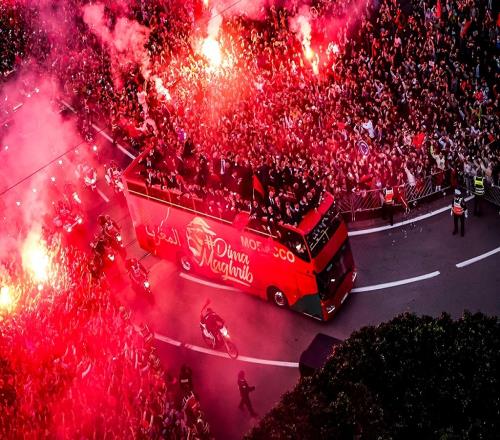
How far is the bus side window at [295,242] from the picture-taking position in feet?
51.5

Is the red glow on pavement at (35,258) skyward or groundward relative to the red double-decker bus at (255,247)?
skyward

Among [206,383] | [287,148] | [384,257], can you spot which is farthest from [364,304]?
[287,148]

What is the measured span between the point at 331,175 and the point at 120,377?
874 centimetres

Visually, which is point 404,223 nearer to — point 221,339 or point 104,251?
point 221,339

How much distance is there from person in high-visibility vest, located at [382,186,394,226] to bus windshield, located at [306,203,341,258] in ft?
10.8

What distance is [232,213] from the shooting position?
16984 millimetres

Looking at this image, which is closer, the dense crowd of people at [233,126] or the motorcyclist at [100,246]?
the dense crowd of people at [233,126]

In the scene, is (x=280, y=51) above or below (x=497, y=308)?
above

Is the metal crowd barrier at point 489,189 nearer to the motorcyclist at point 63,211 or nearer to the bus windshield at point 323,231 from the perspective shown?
the bus windshield at point 323,231

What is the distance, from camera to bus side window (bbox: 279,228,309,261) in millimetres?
15695

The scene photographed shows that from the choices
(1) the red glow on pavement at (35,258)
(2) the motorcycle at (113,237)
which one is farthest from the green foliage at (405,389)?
(2) the motorcycle at (113,237)

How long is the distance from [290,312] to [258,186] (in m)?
3.54

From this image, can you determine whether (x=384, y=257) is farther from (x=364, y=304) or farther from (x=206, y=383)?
(x=206, y=383)

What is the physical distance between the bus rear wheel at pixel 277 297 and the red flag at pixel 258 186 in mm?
2536
